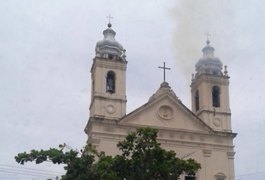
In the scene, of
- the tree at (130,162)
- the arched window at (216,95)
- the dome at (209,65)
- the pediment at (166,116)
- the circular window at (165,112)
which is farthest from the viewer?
the dome at (209,65)

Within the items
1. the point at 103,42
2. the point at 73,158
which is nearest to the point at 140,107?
the point at 103,42

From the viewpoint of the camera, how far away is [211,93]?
130 ft

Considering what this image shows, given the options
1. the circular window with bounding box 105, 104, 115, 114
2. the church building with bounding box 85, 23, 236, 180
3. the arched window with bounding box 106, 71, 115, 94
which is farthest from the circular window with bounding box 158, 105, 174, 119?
the arched window with bounding box 106, 71, 115, 94

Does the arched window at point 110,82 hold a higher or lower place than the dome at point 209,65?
lower

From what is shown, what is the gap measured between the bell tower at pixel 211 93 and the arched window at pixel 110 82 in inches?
249

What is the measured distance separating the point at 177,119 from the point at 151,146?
1617 centimetres

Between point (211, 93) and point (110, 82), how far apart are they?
7.19 meters

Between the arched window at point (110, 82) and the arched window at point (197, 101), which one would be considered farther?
the arched window at point (197, 101)

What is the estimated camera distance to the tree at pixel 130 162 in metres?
20.9

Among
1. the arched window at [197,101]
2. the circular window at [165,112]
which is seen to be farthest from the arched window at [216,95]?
the circular window at [165,112]

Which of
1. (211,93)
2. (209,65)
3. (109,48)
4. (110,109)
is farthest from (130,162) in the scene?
(209,65)

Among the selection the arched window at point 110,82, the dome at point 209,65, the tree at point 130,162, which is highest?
the dome at point 209,65

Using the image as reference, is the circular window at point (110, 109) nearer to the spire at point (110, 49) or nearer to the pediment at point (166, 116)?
the pediment at point (166, 116)

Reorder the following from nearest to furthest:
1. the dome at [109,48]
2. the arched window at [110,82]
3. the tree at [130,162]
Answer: the tree at [130,162] < the arched window at [110,82] < the dome at [109,48]
